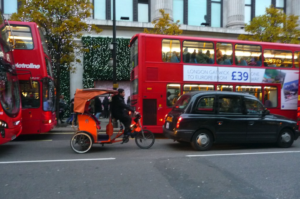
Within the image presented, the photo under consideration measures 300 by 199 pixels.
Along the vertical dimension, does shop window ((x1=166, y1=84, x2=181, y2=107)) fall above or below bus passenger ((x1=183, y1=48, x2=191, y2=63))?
below

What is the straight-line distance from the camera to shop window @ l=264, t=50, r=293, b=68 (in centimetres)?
1166

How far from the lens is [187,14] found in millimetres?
21234

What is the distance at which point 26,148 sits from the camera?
8.34 metres

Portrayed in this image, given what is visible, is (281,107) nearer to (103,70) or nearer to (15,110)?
(15,110)

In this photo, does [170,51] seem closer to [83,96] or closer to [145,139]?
[145,139]

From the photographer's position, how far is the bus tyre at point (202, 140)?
7922mm

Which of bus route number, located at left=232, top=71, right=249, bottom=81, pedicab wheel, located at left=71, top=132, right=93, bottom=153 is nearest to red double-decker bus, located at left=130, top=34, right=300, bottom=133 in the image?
bus route number, located at left=232, top=71, right=249, bottom=81

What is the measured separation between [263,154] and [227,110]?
159 centimetres

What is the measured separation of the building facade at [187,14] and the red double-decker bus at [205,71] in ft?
29.3

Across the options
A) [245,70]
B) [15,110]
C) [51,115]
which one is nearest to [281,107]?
[245,70]

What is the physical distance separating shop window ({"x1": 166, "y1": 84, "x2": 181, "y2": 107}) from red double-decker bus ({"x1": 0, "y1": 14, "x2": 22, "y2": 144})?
5296 millimetres

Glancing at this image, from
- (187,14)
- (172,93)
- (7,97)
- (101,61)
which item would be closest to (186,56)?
(172,93)

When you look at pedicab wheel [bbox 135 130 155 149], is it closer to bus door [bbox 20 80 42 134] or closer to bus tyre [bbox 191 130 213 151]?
bus tyre [bbox 191 130 213 151]

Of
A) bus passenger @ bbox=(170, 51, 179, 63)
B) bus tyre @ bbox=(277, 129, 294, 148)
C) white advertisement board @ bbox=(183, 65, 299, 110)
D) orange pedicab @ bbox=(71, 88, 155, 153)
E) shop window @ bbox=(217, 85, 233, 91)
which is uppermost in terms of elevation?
bus passenger @ bbox=(170, 51, 179, 63)
